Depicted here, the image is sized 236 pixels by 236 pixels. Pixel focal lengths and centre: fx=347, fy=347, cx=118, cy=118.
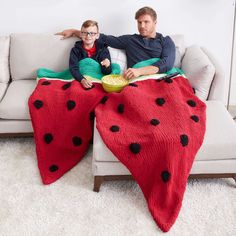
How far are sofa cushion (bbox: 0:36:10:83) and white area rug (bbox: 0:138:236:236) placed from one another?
74 cm

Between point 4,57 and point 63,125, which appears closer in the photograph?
point 63,125

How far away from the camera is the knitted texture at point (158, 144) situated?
188 centimetres

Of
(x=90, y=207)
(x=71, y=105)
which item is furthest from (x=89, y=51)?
(x=90, y=207)

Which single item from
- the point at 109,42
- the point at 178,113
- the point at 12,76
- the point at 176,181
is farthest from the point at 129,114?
the point at 12,76

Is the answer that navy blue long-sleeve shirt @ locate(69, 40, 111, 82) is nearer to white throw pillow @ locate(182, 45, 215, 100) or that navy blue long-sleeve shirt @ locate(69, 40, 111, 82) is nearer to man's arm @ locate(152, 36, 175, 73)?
man's arm @ locate(152, 36, 175, 73)

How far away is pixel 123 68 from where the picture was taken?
2615mm

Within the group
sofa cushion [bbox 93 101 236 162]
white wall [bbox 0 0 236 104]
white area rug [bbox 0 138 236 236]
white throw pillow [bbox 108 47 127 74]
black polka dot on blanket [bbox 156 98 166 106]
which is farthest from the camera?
white wall [bbox 0 0 236 104]

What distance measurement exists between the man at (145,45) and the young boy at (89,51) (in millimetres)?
96

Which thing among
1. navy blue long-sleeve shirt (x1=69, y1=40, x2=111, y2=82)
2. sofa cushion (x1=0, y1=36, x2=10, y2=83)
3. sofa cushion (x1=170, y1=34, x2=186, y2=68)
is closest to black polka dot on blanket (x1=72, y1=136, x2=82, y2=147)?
navy blue long-sleeve shirt (x1=69, y1=40, x2=111, y2=82)

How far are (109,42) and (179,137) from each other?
107 cm

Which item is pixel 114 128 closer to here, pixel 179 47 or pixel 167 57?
pixel 167 57

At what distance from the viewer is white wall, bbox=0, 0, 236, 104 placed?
2.74m

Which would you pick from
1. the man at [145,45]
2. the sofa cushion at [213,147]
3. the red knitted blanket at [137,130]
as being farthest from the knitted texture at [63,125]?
the man at [145,45]

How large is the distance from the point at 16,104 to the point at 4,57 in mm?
527
